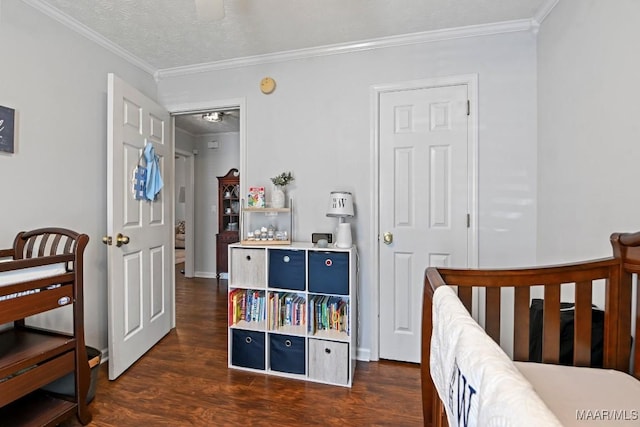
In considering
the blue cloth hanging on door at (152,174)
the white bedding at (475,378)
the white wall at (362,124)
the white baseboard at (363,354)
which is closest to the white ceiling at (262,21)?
the white wall at (362,124)

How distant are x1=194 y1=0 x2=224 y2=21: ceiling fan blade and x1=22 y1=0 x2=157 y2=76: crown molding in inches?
51.8

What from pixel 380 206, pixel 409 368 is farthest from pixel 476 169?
pixel 409 368

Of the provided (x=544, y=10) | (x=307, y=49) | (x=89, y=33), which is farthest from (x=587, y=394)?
(x=89, y=33)

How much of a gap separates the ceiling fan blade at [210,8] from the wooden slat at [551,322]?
1.68m

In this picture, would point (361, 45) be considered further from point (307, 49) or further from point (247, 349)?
point (247, 349)

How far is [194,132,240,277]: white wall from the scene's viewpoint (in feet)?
16.1

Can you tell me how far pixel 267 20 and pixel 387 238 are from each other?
1.71 m

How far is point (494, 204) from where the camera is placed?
2146mm

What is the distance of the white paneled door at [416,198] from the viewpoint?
2.21 meters

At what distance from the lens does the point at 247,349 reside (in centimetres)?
221

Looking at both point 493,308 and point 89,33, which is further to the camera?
point 89,33

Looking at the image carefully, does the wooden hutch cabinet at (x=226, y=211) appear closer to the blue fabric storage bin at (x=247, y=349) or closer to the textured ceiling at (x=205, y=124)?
the textured ceiling at (x=205, y=124)

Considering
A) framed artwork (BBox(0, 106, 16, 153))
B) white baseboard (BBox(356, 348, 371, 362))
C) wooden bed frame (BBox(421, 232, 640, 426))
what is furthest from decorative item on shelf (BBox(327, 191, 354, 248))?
framed artwork (BBox(0, 106, 16, 153))

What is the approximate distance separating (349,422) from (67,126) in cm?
251
